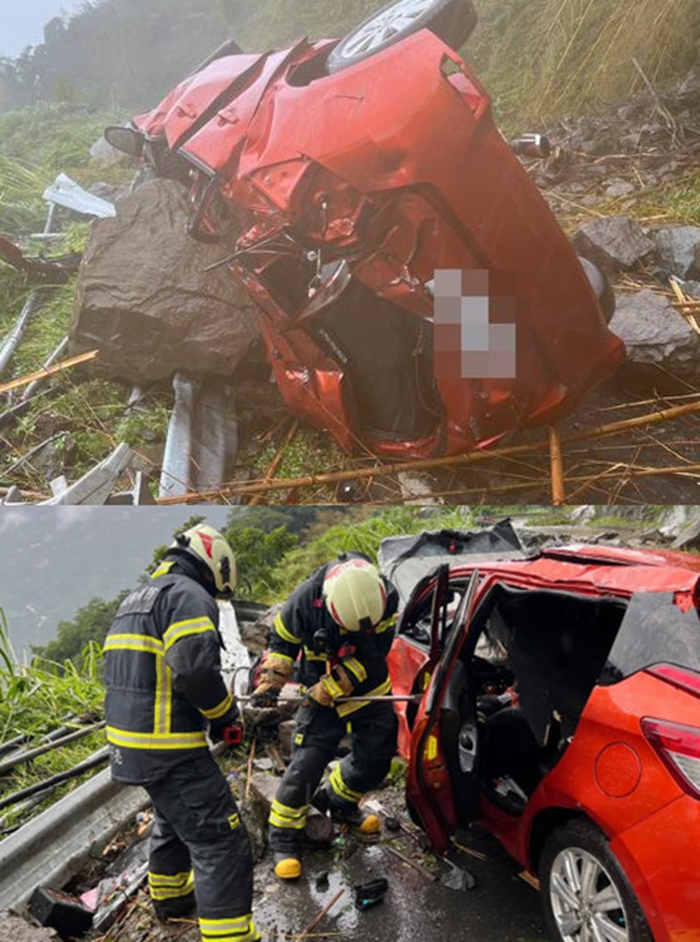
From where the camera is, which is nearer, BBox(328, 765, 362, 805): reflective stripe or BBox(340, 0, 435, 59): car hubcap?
BBox(340, 0, 435, 59): car hubcap

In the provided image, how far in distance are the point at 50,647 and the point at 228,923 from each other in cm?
202

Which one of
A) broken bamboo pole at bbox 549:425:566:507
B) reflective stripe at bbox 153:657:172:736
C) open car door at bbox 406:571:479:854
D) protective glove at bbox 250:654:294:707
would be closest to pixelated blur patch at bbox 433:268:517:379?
broken bamboo pole at bbox 549:425:566:507

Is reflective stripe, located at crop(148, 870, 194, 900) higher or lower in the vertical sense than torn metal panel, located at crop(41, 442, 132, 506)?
lower

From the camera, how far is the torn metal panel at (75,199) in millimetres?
2727

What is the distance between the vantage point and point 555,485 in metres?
2.69

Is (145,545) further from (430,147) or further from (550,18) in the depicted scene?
(550,18)

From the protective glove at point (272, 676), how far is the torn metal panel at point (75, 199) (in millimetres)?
1565

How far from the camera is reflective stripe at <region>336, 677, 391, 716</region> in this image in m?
2.53

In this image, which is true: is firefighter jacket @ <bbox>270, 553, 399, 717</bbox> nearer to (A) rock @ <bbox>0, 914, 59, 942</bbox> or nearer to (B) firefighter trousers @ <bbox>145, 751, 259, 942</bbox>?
(B) firefighter trousers @ <bbox>145, 751, 259, 942</bbox>

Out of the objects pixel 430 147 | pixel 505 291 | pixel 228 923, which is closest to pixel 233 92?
pixel 430 147

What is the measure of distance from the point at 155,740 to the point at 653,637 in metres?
1.25

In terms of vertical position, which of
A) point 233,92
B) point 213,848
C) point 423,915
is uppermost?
point 233,92

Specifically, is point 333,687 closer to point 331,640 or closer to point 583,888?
point 331,640

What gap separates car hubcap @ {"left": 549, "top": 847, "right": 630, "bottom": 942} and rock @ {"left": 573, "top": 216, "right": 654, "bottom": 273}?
71.9 inches
